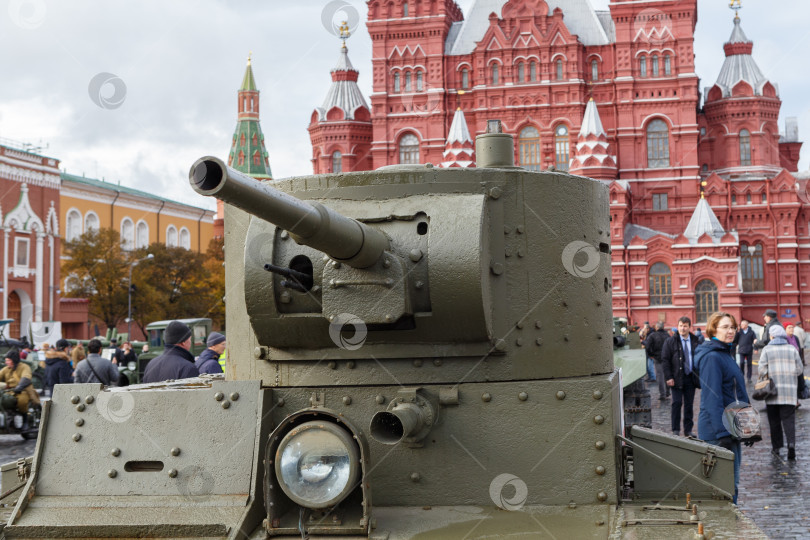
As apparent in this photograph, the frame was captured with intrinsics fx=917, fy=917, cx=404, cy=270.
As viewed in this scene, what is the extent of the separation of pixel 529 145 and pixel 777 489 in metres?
43.4

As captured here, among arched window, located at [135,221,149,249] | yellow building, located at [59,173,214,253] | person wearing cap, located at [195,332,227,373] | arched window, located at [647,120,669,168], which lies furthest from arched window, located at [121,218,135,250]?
person wearing cap, located at [195,332,227,373]

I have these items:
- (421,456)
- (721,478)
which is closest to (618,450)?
(721,478)

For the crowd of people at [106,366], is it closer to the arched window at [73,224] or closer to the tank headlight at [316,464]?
the tank headlight at [316,464]

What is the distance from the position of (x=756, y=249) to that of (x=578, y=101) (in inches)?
504

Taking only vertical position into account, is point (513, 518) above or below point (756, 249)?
below

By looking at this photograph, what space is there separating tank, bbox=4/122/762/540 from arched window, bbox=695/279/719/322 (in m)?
45.1

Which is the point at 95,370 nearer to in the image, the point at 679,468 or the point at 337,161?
the point at 679,468

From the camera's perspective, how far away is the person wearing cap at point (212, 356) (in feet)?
32.0

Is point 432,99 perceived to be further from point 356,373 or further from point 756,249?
point 356,373

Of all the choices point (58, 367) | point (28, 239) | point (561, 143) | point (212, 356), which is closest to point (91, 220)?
point (28, 239)

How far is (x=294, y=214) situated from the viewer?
3.19m

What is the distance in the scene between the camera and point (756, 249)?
5066 cm

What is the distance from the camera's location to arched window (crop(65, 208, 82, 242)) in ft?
212

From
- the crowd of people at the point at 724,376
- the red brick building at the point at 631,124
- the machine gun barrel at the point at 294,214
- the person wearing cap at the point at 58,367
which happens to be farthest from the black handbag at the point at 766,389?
the red brick building at the point at 631,124
